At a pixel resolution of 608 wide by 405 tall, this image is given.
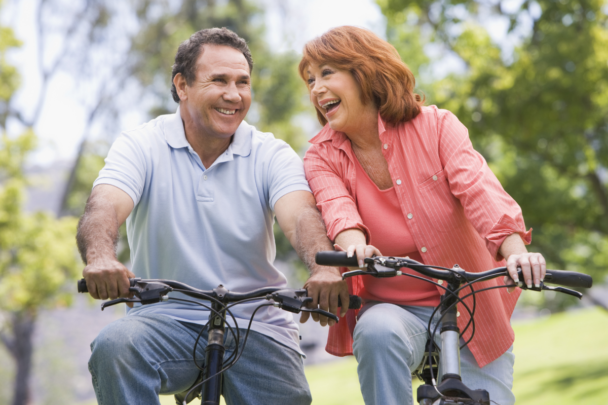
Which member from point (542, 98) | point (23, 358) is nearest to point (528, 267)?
point (542, 98)

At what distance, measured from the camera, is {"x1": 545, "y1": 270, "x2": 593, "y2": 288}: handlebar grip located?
233 centimetres

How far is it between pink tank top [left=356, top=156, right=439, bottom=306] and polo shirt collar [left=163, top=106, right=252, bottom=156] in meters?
0.66

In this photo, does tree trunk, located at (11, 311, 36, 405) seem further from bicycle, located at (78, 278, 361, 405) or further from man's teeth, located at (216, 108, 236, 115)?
bicycle, located at (78, 278, 361, 405)

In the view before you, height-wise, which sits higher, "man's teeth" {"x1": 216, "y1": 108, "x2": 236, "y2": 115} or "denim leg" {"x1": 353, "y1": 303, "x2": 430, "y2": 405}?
"man's teeth" {"x1": 216, "y1": 108, "x2": 236, "y2": 115}

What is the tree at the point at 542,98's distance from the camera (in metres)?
8.02

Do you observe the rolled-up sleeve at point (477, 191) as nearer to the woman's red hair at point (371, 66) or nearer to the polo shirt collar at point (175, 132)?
the woman's red hair at point (371, 66)

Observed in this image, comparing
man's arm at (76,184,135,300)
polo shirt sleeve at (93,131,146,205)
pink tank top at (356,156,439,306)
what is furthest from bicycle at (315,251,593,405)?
polo shirt sleeve at (93,131,146,205)

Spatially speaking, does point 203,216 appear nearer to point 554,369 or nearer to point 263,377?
point 263,377

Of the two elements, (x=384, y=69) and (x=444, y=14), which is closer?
(x=384, y=69)

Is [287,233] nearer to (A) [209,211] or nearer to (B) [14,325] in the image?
(A) [209,211]

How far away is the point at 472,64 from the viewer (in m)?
9.79

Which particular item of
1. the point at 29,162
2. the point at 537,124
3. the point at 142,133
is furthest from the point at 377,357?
the point at 29,162

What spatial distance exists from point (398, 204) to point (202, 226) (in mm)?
950

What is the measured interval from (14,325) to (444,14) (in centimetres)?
1341
